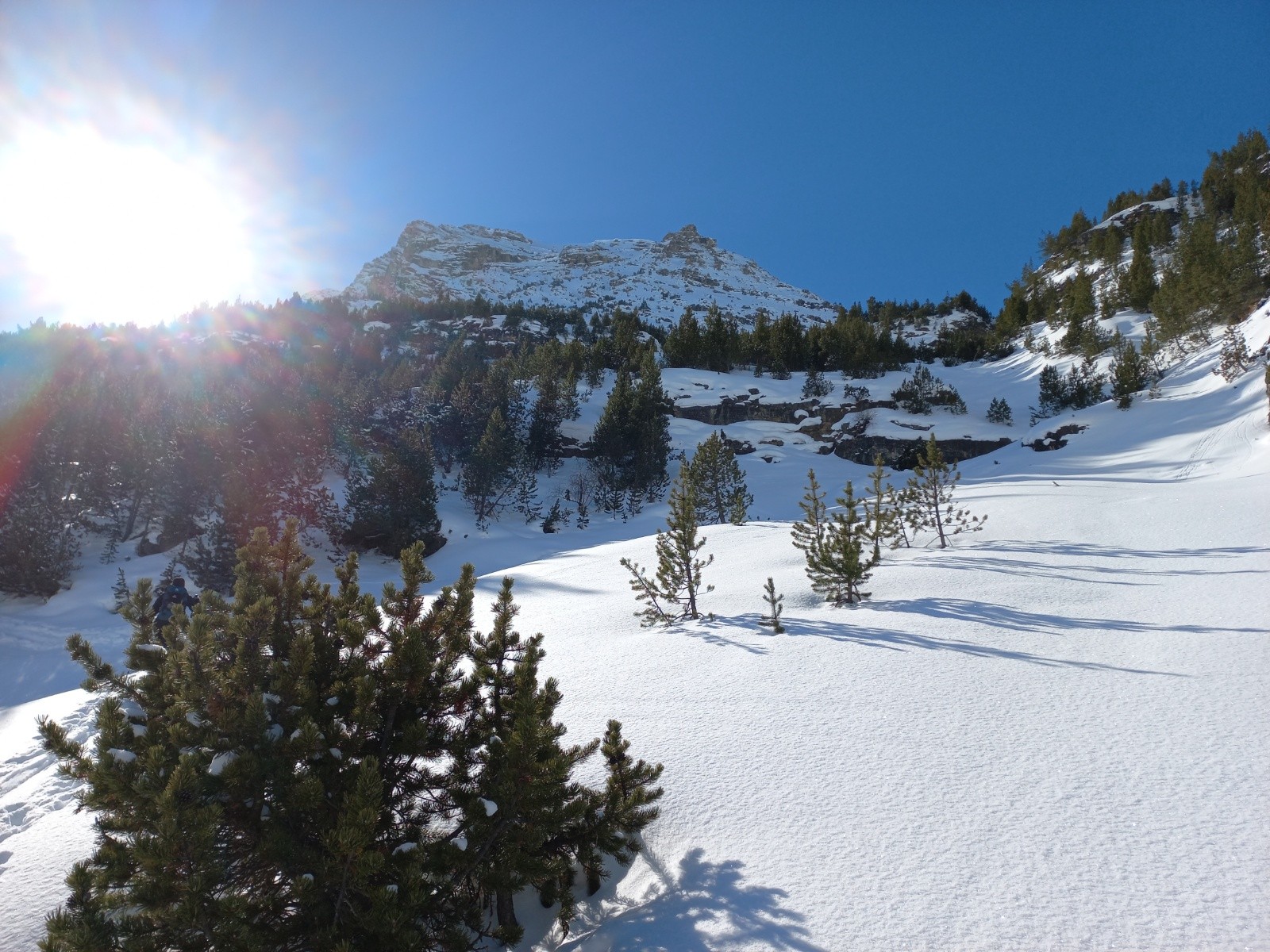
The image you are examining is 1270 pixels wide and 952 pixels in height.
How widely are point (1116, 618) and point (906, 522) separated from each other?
272 inches

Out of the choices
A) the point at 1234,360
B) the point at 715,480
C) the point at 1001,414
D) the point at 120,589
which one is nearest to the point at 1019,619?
A: the point at 715,480

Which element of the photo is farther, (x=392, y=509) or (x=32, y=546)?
(x=392, y=509)

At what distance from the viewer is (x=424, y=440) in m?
30.1

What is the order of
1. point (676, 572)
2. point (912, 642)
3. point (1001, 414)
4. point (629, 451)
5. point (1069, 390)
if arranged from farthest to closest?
point (1001, 414), point (629, 451), point (1069, 390), point (676, 572), point (912, 642)

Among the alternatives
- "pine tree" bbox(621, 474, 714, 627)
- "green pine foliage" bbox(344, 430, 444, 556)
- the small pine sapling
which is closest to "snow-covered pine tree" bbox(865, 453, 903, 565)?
"pine tree" bbox(621, 474, 714, 627)

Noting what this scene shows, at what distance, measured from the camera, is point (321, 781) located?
2.43 m

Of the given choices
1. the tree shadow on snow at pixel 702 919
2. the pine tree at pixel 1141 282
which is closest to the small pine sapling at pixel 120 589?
the tree shadow on snow at pixel 702 919

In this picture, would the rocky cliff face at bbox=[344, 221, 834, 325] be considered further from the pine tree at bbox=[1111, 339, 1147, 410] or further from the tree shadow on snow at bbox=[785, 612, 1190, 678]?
the tree shadow on snow at bbox=[785, 612, 1190, 678]

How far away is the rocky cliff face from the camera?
392 ft

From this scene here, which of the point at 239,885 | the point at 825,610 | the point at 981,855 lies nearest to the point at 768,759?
the point at 981,855

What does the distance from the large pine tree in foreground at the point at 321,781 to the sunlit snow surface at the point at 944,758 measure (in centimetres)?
63

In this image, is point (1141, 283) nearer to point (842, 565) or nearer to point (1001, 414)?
point (1001, 414)

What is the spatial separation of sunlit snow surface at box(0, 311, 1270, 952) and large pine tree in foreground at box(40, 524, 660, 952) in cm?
63

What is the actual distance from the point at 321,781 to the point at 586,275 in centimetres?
14145
